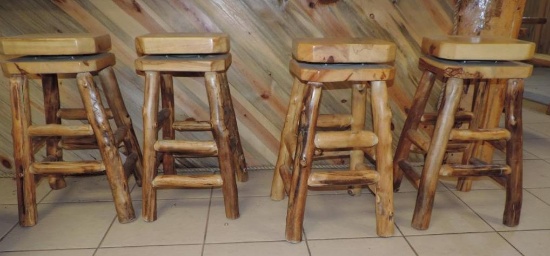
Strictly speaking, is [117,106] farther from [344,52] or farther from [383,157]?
[383,157]

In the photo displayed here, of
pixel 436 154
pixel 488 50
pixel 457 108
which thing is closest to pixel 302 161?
pixel 436 154

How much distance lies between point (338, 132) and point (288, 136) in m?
0.28

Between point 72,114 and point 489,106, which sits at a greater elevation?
point 489,106

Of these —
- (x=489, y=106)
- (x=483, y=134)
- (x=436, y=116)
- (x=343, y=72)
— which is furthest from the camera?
(x=489, y=106)

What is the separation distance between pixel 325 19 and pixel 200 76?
0.68m

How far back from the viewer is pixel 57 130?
4.95 ft

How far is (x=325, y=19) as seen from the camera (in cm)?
188

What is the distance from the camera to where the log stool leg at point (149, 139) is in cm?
147

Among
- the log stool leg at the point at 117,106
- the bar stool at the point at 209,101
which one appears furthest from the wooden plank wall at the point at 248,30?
the bar stool at the point at 209,101

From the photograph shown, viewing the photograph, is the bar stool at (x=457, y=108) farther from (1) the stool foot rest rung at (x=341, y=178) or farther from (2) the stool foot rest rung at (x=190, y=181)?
(2) the stool foot rest rung at (x=190, y=181)

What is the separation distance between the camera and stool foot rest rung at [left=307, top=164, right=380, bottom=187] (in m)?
1.39

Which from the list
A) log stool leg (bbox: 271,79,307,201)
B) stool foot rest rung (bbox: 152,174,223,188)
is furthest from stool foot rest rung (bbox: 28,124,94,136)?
log stool leg (bbox: 271,79,307,201)

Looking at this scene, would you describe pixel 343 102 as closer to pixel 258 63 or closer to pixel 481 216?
pixel 258 63

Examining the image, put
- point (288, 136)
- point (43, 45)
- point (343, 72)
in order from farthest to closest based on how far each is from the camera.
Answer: point (288, 136) < point (43, 45) < point (343, 72)
